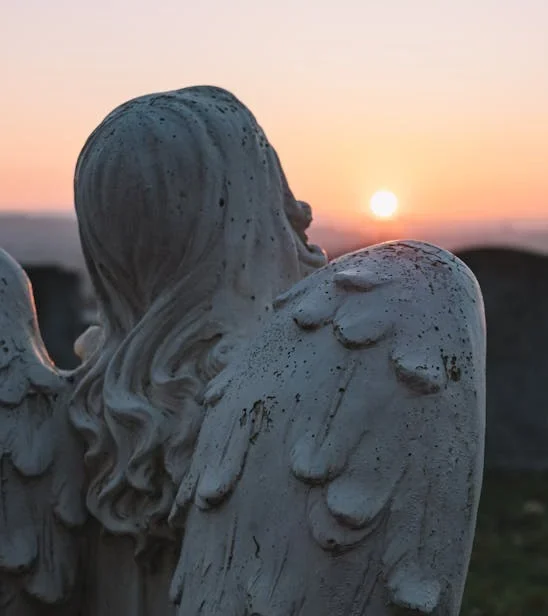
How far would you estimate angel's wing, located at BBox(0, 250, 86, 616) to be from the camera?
5.34 feet

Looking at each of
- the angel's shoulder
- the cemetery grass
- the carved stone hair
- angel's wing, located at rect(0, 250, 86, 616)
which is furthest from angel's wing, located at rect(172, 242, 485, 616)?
the cemetery grass

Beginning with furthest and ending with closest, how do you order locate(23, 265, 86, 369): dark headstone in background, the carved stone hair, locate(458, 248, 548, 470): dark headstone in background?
locate(23, 265, 86, 369): dark headstone in background < locate(458, 248, 548, 470): dark headstone in background < the carved stone hair

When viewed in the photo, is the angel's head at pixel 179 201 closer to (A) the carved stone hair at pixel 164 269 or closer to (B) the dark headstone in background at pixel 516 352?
(A) the carved stone hair at pixel 164 269

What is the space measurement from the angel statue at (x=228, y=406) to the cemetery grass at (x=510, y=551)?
3919 mm

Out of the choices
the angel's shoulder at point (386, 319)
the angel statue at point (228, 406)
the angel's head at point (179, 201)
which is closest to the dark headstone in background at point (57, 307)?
the angel statue at point (228, 406)

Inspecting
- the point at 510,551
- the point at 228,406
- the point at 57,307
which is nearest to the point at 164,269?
the point at 228,406

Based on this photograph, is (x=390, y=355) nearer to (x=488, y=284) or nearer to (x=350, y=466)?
(x=350, y=466)

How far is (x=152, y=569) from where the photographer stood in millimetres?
1665

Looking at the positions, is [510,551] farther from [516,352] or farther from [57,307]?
[57,307]

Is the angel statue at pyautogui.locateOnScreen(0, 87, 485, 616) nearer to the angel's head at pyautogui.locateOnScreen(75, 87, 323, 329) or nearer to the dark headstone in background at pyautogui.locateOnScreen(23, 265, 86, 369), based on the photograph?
the angel's head at pyautogui.locateOnScreen(75, 87, 323, 329)

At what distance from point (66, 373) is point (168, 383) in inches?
8.9

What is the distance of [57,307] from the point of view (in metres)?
8.96

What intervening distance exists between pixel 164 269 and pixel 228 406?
1.03 ft

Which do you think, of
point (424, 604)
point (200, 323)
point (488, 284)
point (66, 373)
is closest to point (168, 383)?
point (200, 323)
